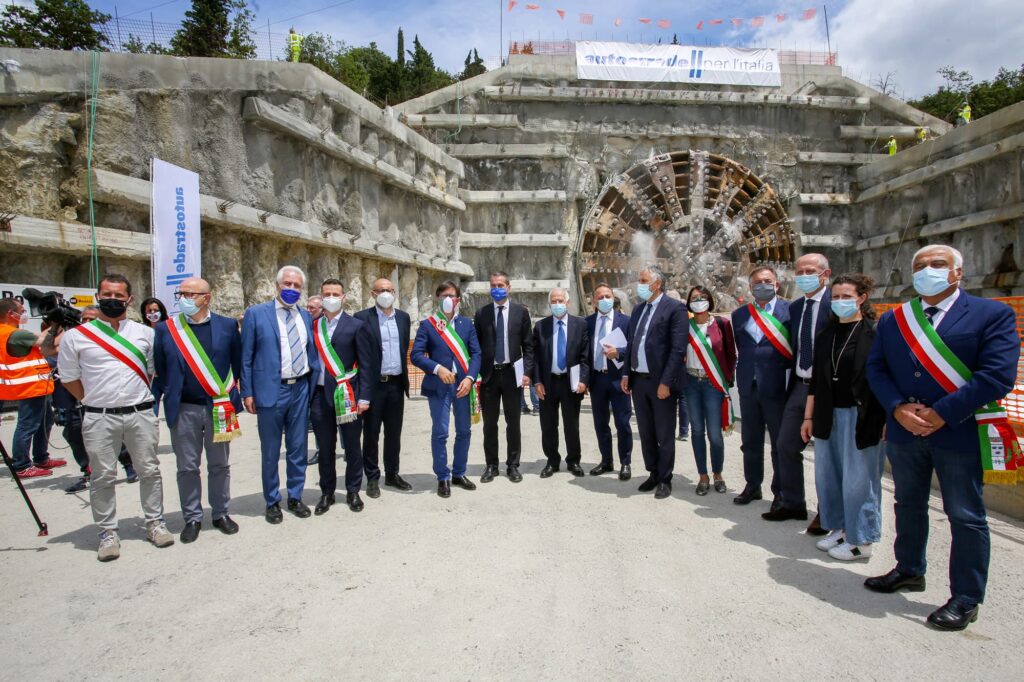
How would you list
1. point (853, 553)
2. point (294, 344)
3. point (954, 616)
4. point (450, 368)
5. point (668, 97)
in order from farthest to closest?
point (668, 97), point (450, 368), point (294, 344), point (853, 553), point (954, 616)

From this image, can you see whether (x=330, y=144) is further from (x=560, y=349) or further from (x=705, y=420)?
(x=705, y=420)

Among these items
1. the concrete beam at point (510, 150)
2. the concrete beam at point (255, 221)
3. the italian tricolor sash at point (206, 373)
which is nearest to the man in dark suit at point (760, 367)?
the italian tricolor sash at point (206, 373)

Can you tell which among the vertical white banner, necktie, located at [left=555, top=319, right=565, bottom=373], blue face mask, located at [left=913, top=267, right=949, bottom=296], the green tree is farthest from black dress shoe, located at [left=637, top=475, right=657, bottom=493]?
the green tree

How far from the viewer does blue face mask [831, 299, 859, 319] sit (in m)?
3.95

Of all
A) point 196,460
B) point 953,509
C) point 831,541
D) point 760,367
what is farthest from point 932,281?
point 196,460

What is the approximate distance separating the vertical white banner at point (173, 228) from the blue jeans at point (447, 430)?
434cm

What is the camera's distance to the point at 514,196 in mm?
15891

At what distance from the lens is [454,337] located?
588 centimetres

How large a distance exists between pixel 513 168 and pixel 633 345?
1141 centimetres

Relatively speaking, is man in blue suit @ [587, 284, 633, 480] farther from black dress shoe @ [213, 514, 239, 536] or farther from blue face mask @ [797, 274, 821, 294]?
black dress shoe @ [213, 514, 239, 536]

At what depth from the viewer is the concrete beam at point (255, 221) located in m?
7.97

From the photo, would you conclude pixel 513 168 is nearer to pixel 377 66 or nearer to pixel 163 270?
pixel 163 270

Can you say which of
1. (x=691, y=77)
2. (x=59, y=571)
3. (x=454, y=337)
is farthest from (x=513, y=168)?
(x=59, y=571)

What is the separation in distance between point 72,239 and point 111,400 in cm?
489
